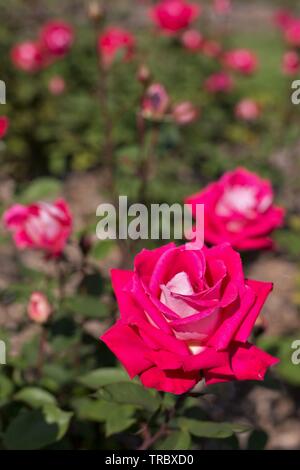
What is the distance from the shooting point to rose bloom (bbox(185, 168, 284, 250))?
4.16 feet

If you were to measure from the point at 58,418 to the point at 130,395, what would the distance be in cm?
24

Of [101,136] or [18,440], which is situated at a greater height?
[101,136]

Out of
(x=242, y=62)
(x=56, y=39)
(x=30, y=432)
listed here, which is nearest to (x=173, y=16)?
(x=56, y=39)

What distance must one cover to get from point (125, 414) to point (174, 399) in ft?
0.55

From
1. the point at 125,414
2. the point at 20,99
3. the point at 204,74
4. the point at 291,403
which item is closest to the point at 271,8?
the point at 204,74

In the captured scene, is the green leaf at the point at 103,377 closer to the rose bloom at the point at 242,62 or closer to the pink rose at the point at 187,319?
the pink rose at the point at 187,319

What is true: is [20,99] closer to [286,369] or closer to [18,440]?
[286,369]

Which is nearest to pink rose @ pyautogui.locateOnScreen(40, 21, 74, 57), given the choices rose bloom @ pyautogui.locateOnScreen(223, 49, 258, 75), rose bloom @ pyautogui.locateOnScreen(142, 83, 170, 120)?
rose bloom @ pyautogui.locateOnScreen(223, 49, 258, 75)

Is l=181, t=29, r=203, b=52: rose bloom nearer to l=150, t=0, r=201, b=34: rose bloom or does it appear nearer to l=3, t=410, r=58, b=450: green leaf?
l=150, t=0, r=201, b=34: rose bloom

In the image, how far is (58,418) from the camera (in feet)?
4.11

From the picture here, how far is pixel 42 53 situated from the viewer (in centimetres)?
353

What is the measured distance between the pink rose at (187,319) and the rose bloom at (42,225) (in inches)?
19.0

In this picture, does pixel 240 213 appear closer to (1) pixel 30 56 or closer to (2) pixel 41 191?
(2) pixel 41 191

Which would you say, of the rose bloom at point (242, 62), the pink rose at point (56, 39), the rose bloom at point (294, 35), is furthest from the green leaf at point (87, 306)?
the rose bloom at point (294, 35)
